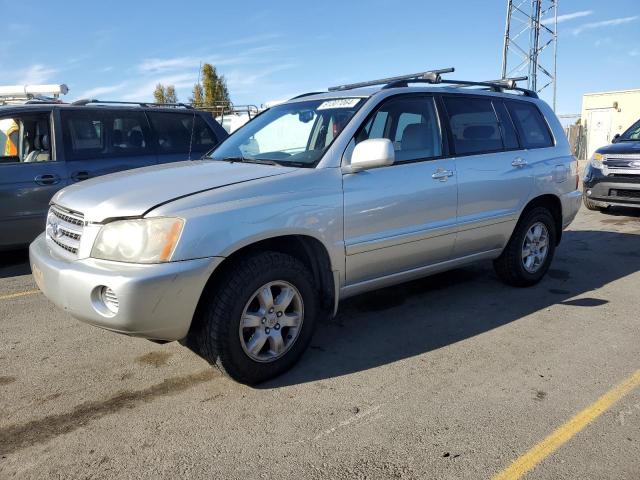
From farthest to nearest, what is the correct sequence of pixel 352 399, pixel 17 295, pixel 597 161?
1. pixel 597 161
2. pixel 17 295
3. pixel 352 399

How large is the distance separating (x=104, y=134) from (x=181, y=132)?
935 mm

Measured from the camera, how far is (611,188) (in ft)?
28.4

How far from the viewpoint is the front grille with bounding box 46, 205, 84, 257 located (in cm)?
299

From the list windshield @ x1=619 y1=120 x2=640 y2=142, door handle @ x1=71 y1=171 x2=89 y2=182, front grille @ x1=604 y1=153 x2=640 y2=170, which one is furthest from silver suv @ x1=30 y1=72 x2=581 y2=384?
windshield @ x1=619 y1=120 x2=640 y2=142

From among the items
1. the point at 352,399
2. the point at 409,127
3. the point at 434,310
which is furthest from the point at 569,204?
the point at 352,399

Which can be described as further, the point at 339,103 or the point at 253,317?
the point at 339,103

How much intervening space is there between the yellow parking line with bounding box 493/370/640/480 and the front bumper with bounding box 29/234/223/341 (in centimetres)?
171

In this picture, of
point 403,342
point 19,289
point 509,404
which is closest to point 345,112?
point 403,342

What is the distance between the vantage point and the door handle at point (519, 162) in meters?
4.59

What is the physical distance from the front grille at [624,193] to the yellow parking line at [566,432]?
6051 millimetres

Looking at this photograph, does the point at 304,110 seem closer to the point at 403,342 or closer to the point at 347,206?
the point at 347,206

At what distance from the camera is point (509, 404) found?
2.93 m

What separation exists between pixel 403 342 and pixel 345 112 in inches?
66.7

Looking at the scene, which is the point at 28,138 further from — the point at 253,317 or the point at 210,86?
the point at 210,86
